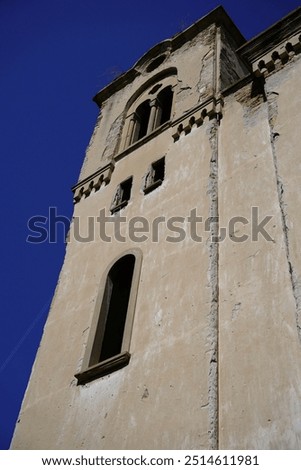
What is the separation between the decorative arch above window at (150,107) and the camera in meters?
12.9

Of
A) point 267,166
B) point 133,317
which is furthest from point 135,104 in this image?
point 133,317

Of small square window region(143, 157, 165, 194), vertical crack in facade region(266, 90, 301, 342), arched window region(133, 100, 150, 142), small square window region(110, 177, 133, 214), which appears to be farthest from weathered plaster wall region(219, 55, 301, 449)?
arched window region(133, 100, 150, 142)

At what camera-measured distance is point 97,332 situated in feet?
26.5

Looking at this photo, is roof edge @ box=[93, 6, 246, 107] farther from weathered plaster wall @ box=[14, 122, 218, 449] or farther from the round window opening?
weathered plaster wall @ box=[14, 122, 218, 449]

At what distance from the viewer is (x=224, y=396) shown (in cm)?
579

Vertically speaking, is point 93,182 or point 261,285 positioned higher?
point 93,182

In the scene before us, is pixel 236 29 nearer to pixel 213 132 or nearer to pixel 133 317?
pixel 213 132

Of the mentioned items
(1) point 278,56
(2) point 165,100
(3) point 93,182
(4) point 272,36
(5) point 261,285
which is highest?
(4) point 272,36

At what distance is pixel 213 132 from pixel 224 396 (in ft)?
16.7

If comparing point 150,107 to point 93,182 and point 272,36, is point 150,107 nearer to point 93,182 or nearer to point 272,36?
point 93,182

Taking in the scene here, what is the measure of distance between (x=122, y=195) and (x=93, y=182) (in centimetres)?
137

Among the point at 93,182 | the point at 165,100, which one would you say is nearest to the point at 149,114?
the point at 165,100

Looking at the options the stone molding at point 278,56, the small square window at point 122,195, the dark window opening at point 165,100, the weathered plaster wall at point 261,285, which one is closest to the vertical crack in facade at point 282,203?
the weathered plaster wall at point 261,285

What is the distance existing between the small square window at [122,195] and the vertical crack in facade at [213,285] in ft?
6.29
